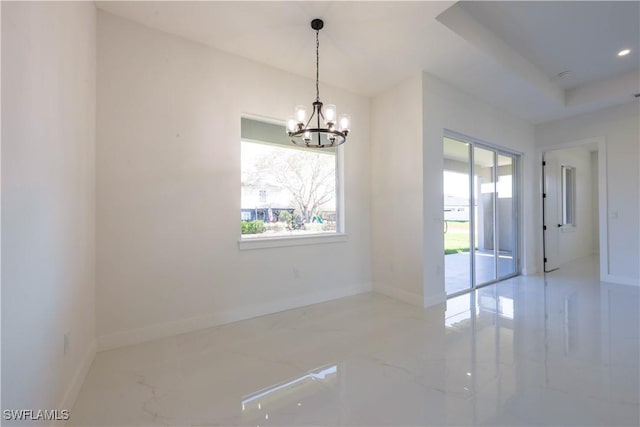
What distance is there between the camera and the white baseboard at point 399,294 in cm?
368

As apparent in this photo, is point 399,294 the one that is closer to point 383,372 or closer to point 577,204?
point 383,372

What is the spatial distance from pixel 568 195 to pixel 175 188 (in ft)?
28.2

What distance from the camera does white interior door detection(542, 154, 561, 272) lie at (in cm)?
566

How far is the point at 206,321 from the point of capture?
3.00m

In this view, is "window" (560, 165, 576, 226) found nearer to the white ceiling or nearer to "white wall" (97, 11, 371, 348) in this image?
the white ceiling

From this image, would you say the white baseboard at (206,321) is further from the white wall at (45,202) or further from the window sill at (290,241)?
the window sill at (290,241)

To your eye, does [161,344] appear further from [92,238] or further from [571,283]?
[571,283]

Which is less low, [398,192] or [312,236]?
[398,192]

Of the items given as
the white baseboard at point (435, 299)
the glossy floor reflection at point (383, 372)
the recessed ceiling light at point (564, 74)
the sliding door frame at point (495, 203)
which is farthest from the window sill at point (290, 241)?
the recessed ceiling light at point (564, 74)

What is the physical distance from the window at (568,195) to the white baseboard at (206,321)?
6133mm

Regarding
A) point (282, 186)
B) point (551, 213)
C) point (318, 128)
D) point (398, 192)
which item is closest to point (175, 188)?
point (282, 186)

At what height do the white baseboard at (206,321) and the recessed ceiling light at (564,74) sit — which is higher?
the recessed ceiling light at (564,74)

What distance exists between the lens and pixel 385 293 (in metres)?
4.14

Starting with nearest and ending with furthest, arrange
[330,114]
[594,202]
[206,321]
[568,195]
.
→ [330,114], [206,321], [568,195], [594,202]
